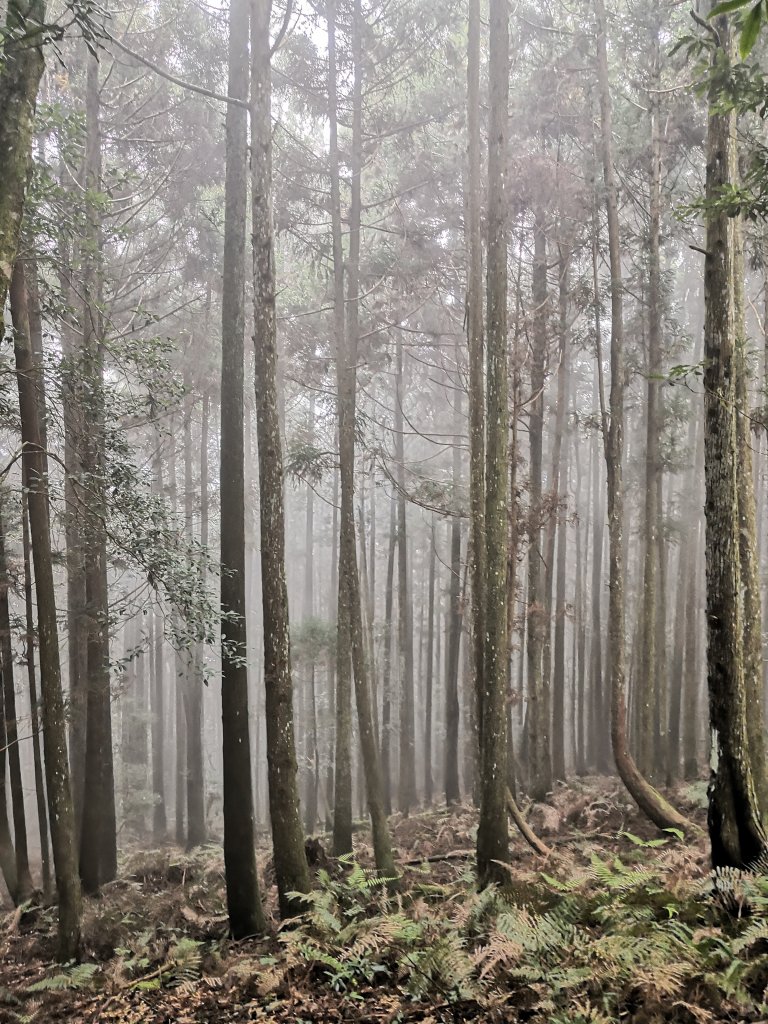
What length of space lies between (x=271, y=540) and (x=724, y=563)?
4467 mm

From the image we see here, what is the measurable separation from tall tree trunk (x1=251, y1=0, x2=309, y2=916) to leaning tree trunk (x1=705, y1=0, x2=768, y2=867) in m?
4.14

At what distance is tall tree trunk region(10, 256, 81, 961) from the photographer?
319 inches

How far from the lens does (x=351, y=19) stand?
1249 cm

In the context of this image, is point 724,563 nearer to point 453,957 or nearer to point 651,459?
point 453,957

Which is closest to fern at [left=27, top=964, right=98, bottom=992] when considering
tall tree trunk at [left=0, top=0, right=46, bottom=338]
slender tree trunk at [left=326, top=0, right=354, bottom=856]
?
slender tree trunk at [left=326, top=0, right=354, bottom=856]

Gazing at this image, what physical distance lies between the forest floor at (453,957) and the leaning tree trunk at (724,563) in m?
0.51

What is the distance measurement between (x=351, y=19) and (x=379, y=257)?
3.94 meters

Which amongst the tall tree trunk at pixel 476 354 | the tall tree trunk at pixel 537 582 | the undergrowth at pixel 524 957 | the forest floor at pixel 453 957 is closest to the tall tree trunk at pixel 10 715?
the forest floor at pixel 453 957

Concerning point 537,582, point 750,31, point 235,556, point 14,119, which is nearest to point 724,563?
point 750,31

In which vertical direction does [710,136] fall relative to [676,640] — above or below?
above

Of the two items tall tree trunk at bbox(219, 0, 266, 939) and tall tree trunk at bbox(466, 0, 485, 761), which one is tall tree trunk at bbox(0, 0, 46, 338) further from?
tall tree trunk at bbox(466, 0, 485, 761)

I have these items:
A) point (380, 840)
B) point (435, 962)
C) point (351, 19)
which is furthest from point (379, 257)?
point (435, 962)

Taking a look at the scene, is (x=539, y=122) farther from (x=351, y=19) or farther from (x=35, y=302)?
(x=35, y=302)

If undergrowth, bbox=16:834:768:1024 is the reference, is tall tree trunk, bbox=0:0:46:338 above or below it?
above
